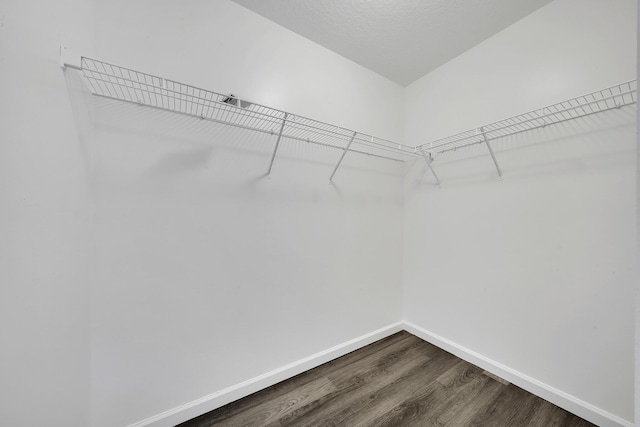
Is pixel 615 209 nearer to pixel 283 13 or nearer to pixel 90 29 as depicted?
pixel 283 13

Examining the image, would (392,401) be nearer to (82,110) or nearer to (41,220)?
(41,220)

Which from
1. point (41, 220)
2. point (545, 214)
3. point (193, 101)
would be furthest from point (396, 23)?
point (41, 220)

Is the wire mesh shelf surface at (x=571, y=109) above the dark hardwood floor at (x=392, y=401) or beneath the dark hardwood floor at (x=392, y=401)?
above

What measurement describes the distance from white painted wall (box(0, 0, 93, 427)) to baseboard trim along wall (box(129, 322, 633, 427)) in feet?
1.40

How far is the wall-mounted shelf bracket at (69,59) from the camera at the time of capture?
78cm

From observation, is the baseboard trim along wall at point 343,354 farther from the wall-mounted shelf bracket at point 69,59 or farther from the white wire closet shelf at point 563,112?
the wall-mounted shelf bracket at point 69,59

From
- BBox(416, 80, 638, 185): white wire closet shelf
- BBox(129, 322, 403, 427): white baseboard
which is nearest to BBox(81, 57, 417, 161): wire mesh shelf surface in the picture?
BBox(416, 80, 638, 185): white wire closet shelf

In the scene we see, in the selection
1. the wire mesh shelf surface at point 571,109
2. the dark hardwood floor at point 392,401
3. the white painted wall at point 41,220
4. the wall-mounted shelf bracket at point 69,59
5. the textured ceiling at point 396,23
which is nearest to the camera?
the white painted wall at point 41,220

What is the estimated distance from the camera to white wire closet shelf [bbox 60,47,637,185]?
98 cm

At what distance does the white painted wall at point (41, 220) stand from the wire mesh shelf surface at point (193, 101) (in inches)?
5.7

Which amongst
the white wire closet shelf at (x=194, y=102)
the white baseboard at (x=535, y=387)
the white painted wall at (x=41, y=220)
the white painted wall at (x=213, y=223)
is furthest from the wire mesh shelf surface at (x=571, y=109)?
the white painted wall at (x=41, y=220)

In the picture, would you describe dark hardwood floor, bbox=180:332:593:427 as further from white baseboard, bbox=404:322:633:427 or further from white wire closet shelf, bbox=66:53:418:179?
white wire closet shelf, bbox=66:53:418:179

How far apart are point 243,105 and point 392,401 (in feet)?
6.45

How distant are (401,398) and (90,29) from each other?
2.46 meters
